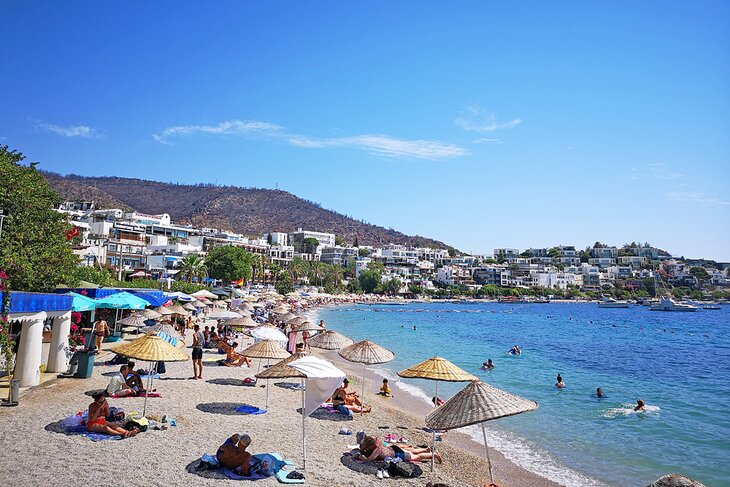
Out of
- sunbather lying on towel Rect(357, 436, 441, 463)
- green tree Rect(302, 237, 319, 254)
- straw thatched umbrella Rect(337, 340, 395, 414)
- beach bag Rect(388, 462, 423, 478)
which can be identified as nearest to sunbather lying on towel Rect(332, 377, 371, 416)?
straw thatched umbrella Rect(337, 340, 395, 414)

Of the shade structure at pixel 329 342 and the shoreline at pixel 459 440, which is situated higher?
the shade structure at pixel 329 342

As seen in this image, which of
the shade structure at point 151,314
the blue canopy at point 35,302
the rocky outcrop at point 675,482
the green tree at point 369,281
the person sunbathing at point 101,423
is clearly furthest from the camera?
the green tree at point 369,281

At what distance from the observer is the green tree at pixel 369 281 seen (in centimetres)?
13075

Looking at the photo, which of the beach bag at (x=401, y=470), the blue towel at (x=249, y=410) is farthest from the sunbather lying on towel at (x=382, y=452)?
the blue towel at (x=249, y=410)

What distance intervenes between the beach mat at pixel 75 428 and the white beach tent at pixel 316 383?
3427 mm

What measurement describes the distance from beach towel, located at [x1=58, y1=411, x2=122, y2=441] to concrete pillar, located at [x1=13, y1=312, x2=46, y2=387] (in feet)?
10.3

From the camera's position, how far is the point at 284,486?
7.61 m

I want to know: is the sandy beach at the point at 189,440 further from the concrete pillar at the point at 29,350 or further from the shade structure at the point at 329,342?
the shade structure at the point at 329,342

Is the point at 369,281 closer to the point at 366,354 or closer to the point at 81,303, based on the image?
the point at 81,303

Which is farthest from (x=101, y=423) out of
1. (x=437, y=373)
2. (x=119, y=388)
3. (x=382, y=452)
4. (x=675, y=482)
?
(x=675, y=482)

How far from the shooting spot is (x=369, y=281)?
429ft

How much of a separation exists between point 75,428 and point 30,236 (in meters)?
12.6

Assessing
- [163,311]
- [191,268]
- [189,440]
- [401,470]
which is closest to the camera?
[401,470]

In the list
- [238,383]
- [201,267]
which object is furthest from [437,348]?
[201,267]
